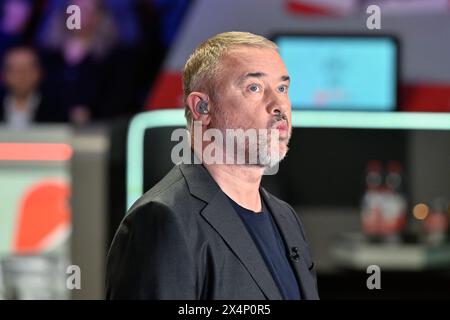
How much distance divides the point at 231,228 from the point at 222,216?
15 mm

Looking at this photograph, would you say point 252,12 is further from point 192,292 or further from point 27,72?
point 192,292

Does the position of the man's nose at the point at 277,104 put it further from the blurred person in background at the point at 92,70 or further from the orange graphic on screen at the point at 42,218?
the blurred person in background at the point at 92,70

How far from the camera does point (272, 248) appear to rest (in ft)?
3.17

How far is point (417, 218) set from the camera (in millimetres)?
3670

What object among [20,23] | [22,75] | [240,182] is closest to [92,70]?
[22,75]

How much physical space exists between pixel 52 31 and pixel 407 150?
7.01 feet

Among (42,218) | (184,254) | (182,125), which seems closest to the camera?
(184,254)

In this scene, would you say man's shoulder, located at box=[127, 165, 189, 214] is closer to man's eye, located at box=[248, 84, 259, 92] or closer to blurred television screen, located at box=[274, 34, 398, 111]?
man's eye, located at box=[248, 84, 259, 92]

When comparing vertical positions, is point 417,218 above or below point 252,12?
below

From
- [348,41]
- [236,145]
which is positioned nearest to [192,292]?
[236,145]

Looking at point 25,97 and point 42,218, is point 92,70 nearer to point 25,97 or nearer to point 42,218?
point 25,97

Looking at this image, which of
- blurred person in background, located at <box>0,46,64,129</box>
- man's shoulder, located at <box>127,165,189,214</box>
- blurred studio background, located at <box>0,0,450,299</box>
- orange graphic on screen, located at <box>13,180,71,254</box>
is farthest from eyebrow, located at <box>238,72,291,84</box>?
blurred person in background, located at <box>0,46,64,129</box>
